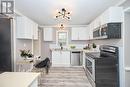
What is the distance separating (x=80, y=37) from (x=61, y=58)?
5.68 feet

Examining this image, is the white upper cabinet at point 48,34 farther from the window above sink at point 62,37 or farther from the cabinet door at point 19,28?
the cabinet door at point 19,28

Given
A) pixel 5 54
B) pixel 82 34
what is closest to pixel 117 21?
pixel 5 54

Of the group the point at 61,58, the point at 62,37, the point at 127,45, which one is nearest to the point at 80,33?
the point at 62,37

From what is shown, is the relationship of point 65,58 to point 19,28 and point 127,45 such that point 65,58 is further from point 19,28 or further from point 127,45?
point 127,45

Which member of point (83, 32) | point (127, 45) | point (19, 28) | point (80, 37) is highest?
point (83, 32)

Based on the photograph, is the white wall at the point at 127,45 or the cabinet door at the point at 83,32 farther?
the cabinet door at the point at 83,32

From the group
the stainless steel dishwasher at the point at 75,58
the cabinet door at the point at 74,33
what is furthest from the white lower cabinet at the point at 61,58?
the cabinet door at the point at 74,33

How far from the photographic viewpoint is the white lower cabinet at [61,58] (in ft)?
28.6

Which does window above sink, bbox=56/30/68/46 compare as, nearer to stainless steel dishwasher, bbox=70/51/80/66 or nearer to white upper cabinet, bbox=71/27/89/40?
white upper cabinet, bbox=71/27/89/40

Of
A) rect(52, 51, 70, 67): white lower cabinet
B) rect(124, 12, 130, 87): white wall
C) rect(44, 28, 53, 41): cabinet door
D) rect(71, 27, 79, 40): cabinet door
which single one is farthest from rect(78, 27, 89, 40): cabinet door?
rect(124, 12, 130, 87): white wall

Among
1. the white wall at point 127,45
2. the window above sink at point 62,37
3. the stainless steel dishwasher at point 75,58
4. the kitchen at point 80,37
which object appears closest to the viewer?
the white wall at point 127,45

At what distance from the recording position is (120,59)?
4164 millimetres

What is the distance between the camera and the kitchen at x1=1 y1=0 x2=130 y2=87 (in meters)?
4.08

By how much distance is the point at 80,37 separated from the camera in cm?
944
